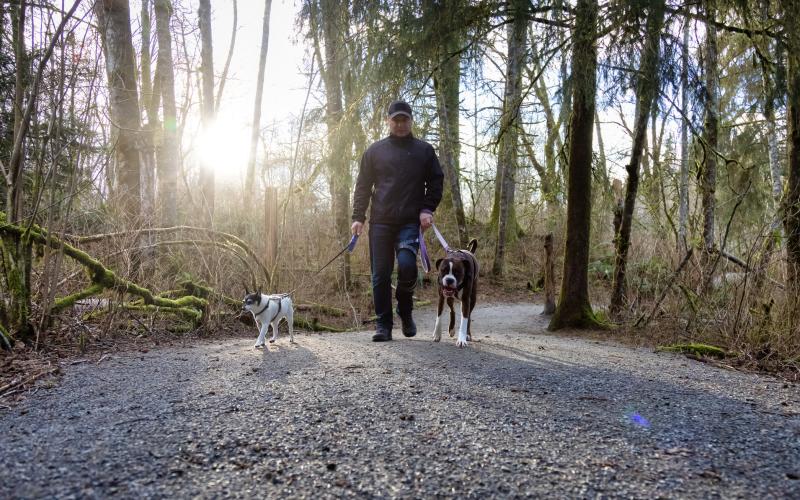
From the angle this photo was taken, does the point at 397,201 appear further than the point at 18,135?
Yes

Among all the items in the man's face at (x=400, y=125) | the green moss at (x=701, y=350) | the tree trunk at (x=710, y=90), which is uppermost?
the tree trunk at (x=710, y=90)

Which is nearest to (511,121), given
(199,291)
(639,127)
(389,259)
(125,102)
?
(639,127)

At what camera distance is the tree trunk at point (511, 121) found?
6105mm

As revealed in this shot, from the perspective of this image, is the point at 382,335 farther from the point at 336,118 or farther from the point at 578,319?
the point at 336,118

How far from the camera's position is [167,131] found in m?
12.1

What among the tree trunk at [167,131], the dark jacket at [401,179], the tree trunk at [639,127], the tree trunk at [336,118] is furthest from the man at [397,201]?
the tree trunk at [167,131]

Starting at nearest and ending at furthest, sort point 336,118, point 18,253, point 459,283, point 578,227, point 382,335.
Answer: point 18,253 < point 382,335 < point 459,283 < point 578,227 < point 336,118

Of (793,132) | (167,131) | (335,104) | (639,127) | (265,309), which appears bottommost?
(265,309)

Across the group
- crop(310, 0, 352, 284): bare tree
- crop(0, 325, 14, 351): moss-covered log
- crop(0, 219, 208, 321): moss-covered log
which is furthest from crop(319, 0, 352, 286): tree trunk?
crop(0, 325, 14, 351): moss-covered log

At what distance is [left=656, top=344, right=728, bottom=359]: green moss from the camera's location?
5.16m

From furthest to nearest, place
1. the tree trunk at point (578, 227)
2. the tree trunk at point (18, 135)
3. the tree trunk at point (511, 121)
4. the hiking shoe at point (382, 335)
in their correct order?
the tree trunk at point (578, 227)
the tree trunk at point (511, 121)
the hiking shoe at point (382, 335)
the tree trunk at point (18, 135)

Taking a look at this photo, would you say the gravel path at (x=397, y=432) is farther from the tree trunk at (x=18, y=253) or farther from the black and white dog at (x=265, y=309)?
the black and white dog at (x=265, y=309)

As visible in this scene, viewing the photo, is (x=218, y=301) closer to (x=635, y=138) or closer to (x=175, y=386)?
(x=175, y=386)

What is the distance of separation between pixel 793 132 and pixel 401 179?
480cm
